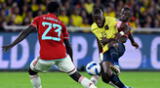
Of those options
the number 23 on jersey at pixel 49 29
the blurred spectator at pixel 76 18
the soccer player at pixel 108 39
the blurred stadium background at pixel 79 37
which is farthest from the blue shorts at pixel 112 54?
the blurred spectator at pixel 76 18

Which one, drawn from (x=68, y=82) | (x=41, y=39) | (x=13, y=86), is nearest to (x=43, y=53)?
(x=41, y=39)

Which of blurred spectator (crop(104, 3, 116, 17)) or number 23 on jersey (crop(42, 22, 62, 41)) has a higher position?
number 23 on jersey (crop(42, 22, 62, 41))

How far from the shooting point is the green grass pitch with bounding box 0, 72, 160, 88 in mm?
16219

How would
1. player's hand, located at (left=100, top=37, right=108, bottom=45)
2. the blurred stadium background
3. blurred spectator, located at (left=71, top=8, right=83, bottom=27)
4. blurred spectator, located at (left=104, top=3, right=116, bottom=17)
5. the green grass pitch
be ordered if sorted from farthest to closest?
blurred spectator, located at (left=104, top=3, right=116, bottom=17) → blurred spectator, located at (left=71, top=8, right=83, bottom=27) → the blurred stadium background → the green grass pitch → player's hand, located at (left=100, top=37, right=108, bottom=45)

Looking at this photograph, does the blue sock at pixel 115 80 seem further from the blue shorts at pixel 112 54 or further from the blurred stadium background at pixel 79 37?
the blurred stadium background at pixel 79 37

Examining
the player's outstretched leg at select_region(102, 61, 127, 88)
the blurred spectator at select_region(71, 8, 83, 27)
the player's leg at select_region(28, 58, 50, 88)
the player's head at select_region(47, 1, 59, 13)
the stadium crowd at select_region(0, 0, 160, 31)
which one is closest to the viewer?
the player's head at select_region(47, 1, 59, 13)

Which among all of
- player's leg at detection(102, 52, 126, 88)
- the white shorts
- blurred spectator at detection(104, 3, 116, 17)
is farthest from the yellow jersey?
blurred spectator at detection(104, 3, 116, 17)

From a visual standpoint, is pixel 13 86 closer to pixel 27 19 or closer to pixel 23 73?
pixel 23 73

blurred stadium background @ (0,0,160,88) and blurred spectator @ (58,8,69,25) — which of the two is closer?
blurred stadium background @ (0,0,160,88)

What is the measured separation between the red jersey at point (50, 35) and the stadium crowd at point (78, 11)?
951cm

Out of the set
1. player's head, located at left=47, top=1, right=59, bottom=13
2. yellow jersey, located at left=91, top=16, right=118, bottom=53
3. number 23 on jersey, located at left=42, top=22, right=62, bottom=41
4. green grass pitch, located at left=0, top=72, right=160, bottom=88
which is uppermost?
player's head, located at left=47, top=1, right=59, bottom=13

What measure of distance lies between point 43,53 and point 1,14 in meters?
10.00

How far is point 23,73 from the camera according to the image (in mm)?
20531

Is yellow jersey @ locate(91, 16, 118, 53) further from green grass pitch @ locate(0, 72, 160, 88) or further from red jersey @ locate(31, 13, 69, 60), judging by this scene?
green grass pitch @ locate(0, 72, 160, 88)
